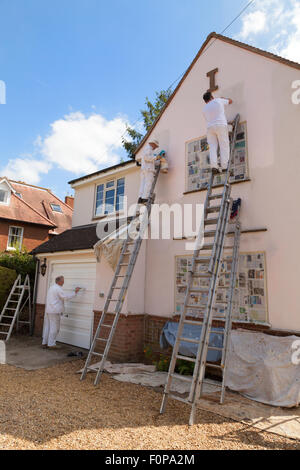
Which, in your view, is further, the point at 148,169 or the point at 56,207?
the point at 56,207

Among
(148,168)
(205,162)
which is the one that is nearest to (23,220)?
(148,168)

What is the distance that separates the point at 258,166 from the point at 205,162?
4.81ft

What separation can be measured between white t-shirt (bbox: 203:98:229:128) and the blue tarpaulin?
4.13m

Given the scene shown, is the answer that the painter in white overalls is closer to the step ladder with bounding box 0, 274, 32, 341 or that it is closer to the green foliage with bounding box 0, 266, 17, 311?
the step ladder with bounding box 0, 274, 32, 341

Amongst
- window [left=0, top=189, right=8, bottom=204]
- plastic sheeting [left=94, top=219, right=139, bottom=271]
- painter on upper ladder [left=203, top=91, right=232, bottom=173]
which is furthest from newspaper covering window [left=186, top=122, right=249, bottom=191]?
window [left=0, top=189, right=8, bottom=204]

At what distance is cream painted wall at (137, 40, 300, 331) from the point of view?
5660 mm

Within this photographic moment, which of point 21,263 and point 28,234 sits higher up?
point 28,234

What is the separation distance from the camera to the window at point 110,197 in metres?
10.2

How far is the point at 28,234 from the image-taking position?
19953 millimetres

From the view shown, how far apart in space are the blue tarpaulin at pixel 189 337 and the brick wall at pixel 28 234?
1497cm

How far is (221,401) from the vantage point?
4812mm

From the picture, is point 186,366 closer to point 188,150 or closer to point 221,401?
point 221,401

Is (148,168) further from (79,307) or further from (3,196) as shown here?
(3,196)
